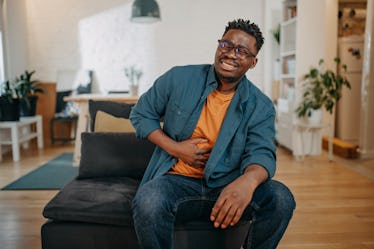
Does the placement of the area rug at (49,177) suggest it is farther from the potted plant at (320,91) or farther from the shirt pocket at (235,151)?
the potted plant at (320,91)

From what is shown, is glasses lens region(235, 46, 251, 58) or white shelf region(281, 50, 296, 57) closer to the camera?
glasses lens region(235, 46, 251, 58)

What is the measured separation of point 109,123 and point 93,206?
0.75 m

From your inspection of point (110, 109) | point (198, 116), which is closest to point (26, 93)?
point (110, 109)

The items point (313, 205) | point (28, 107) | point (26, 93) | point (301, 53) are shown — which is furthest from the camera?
point (28, 107)

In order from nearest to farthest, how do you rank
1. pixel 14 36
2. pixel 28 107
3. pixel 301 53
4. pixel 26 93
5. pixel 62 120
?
pixel 301 53 < pixel 26 93 < pixel 28 107 < pixel 14 36 < pixel 62 120

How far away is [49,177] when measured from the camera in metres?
3.54

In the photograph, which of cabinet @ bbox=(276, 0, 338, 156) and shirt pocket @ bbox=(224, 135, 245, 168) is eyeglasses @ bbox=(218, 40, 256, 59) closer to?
shirt pocket @ bbox=(224, 135, 245, 168)

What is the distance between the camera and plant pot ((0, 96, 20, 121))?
428 cm

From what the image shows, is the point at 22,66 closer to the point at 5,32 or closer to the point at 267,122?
the point at 5,32

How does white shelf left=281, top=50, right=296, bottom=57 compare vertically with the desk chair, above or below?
above

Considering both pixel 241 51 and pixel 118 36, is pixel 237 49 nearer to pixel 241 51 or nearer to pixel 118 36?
pixel 241 51

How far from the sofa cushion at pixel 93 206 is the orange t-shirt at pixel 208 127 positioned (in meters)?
0.29

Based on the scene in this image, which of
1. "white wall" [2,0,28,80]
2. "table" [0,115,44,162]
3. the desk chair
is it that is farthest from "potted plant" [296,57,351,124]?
"white wall" [2,0,28,80]

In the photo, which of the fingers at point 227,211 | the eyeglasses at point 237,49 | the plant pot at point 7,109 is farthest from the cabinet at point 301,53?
the plant pot at point 7,109
